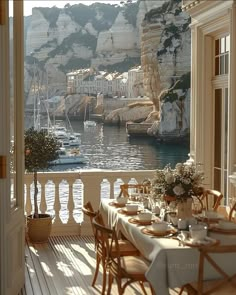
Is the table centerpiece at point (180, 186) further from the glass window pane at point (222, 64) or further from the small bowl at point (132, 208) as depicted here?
the glass window pane at point (222, 64)

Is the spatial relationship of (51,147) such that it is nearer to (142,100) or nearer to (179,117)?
(179,117)

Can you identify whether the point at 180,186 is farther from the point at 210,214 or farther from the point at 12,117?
the point at 12,117

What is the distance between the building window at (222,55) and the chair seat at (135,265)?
A: 2815 mm

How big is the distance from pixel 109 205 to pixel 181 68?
2814 centimetres

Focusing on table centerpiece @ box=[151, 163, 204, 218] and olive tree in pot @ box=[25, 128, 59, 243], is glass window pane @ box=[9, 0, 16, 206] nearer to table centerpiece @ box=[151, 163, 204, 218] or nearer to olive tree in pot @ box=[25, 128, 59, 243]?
table centerpiece @ box=[151, 163, 204, 218]

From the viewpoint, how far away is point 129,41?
3566 cm

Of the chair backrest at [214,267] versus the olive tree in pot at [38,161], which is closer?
the chair backrest at [214,267]

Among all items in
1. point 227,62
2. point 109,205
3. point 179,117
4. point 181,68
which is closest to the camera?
point 109,205

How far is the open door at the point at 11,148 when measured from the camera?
325 cm

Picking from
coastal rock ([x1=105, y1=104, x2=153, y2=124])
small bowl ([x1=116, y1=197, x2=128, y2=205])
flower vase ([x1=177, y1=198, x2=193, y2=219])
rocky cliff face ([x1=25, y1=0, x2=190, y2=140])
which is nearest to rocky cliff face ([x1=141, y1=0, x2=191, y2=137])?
rocky cliff face ([x1=25, y1=0, x2=190, y2=140])

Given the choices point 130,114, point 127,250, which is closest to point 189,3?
point 127,250

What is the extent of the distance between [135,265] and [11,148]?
4.09 feet

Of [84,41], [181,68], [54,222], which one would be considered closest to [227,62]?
[54,222]

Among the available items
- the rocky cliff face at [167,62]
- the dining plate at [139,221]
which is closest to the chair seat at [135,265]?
the dining plate at [139,221]
